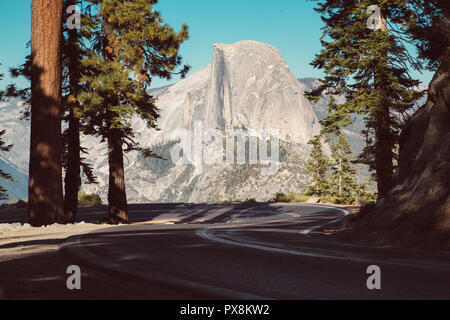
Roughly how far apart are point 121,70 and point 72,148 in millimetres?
5324

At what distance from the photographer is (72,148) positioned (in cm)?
2130

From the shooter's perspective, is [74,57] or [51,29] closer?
[51,29]

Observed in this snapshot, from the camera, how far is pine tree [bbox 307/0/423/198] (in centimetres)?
1844

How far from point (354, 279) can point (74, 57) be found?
19518 millimetres

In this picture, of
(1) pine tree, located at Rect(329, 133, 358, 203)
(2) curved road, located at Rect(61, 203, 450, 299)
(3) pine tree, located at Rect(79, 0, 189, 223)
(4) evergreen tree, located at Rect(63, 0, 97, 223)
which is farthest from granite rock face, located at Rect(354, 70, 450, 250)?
(1) pine tree, located at Rect(329, 133, 358, 203)

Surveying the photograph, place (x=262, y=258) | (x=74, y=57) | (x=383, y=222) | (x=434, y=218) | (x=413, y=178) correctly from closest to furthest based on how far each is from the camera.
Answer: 1. (x=262, y=258)
2. (x=434, y=218)
3. (x=383, y=222)
4. (x=413, y=178)
5. (x=74, y=57)

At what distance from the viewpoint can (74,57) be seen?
20.4m

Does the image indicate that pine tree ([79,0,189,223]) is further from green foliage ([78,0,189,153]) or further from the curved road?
the curved road

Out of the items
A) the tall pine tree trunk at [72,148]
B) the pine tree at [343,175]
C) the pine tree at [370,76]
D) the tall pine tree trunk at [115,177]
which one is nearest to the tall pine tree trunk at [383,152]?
the pine tree at [370,76]

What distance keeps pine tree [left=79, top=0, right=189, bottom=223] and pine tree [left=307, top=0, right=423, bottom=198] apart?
742cm

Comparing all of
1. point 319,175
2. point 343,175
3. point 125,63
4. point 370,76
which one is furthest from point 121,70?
point 319,175

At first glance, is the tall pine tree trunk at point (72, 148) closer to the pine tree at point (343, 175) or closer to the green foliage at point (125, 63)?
the green foliage at point (125, 63)

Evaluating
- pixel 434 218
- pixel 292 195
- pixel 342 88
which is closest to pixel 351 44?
pixel 342 88
